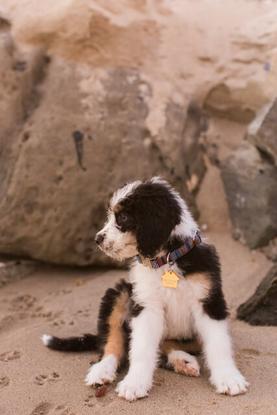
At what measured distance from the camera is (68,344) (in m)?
3.99

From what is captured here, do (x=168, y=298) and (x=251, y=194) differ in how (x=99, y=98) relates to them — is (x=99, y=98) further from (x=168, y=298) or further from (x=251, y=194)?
(x=168, y=298)

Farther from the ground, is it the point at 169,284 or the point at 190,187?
the point at 169,284

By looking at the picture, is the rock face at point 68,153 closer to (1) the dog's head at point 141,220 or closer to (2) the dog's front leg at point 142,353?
(1) the dog's head at point 141,220

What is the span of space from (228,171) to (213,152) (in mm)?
445

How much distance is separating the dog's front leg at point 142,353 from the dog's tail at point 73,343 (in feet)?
1.93

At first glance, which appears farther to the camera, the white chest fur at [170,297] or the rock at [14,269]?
the rock at [14,269]

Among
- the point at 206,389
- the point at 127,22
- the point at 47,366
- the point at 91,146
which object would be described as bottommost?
the point at 47,366

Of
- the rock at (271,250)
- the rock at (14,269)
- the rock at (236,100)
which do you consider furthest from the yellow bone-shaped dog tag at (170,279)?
the rock at (236,100)

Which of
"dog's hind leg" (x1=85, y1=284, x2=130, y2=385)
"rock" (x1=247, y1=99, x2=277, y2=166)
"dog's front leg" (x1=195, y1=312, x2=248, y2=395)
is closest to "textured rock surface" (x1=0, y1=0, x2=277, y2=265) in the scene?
"rock" (x1=247, y1=99, x2=277, y2=166)

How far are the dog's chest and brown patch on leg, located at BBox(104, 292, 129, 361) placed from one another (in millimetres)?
301

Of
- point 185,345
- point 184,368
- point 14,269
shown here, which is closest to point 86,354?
point 185,345

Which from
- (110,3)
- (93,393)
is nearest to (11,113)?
(110,3)

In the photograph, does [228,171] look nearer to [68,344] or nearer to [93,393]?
[68,344]

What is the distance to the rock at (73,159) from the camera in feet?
17.6
